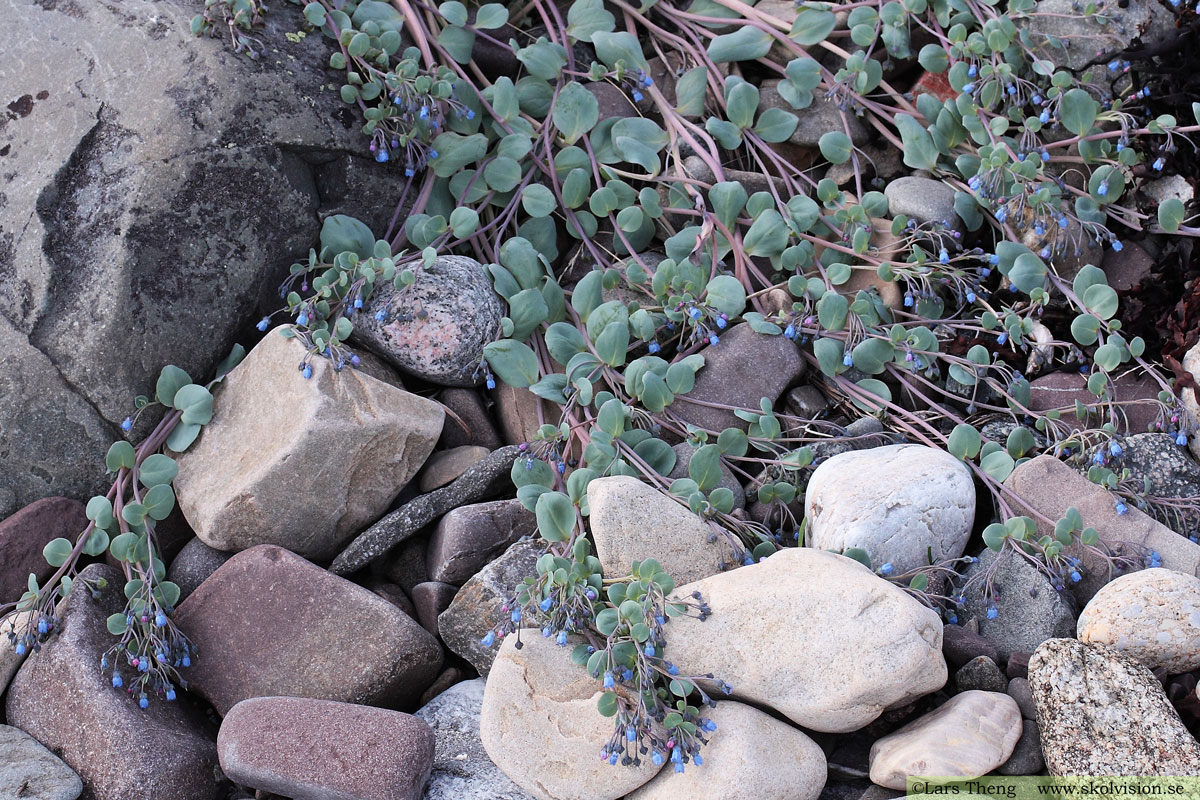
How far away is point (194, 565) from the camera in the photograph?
2.40m

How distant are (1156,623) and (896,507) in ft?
1.77

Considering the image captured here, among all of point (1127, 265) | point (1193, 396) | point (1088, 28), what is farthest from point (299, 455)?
point (1088, 28)

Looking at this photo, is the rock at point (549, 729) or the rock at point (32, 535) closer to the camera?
the rock at point (549, 729)

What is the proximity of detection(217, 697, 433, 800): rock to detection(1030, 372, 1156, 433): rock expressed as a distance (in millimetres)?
1794

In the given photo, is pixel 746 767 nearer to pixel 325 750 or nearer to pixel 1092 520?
pixel 325 750

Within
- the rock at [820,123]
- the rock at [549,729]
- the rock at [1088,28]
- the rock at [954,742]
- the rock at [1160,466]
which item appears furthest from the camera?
the rock at [820,123]

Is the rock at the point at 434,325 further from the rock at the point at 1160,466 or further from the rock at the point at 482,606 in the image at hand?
the rock at the point at 1160,466

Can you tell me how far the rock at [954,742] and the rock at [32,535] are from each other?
188cm

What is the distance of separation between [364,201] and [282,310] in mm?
430

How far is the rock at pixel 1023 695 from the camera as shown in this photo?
1.91 m

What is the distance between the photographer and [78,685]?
2.07 meters

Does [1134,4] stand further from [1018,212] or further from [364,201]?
[364,201]

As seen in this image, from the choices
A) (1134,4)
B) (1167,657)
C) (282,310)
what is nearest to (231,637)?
(282,310)

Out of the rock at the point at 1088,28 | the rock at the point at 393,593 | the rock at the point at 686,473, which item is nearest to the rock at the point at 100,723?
the rock at the point at 393,593
